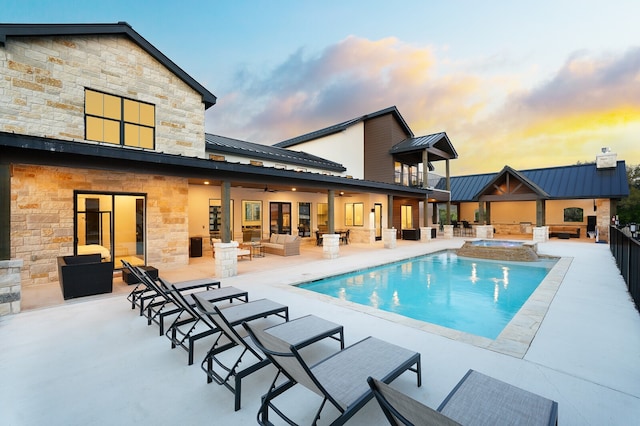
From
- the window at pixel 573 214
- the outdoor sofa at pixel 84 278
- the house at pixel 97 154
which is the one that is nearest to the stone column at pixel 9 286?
the house at pixel 97 154

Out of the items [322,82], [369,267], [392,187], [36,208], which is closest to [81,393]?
[36,208]

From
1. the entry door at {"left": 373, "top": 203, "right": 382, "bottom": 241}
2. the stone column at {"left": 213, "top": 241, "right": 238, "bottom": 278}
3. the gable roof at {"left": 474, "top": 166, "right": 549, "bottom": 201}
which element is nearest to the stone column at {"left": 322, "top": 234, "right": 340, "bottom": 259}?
the stone column at {"left": 213, "top": 241, "right": 238, "bottom": 278}

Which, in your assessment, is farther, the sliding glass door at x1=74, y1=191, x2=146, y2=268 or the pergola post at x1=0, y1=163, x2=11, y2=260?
the sliding glass door at x1=74, y1=191, x2=146, y2=268

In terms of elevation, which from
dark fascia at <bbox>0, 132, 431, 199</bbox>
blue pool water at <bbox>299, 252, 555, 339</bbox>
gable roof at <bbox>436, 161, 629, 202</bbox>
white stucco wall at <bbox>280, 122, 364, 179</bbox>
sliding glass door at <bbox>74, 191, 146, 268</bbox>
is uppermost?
white stucco wall at <bbox>280, 122, 364, 179</bbox>

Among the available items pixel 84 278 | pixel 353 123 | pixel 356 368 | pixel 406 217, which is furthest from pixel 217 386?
pixel 406 217

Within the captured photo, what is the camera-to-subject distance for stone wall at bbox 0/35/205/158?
7508 mm

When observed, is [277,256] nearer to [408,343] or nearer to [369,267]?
[369,267]

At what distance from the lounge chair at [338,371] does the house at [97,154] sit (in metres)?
6.28

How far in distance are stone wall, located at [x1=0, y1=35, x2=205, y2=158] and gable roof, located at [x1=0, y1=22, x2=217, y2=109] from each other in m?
0.19

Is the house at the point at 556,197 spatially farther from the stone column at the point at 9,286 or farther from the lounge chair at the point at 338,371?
the stone column at the point at 9,286

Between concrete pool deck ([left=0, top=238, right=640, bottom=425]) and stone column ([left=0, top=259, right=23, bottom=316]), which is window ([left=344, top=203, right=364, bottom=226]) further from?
stone column ([left=0, top=259, right=23, bottom=316])

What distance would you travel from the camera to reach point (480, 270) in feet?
36.9

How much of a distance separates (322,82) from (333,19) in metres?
10.0

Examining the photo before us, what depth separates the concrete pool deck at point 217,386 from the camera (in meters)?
2.78
